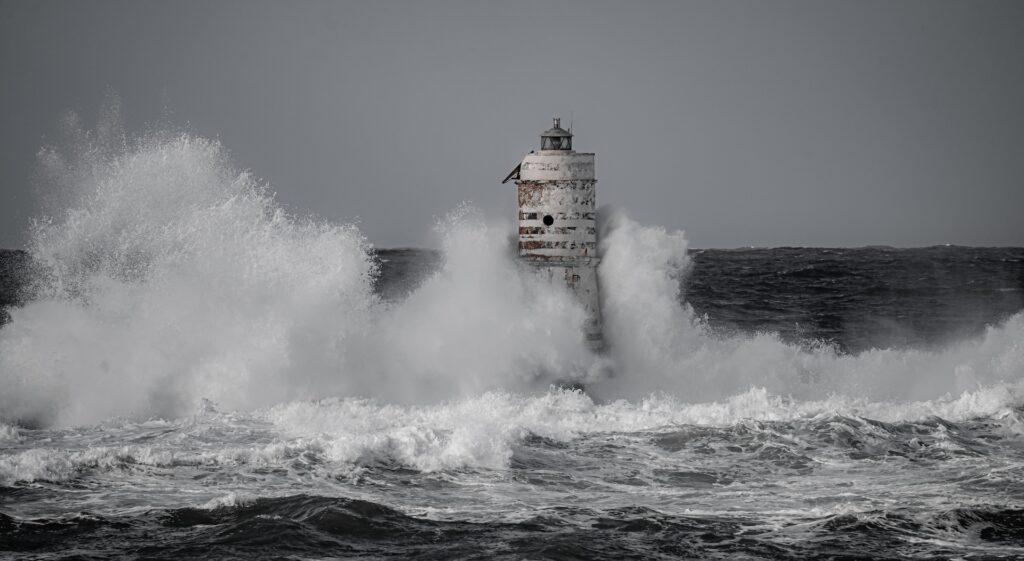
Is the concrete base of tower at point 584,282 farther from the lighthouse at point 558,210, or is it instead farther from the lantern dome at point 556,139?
the lantern dome at point 556,139

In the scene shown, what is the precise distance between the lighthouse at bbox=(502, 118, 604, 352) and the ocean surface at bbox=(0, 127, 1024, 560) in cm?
48

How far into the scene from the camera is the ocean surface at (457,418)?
10.5 m

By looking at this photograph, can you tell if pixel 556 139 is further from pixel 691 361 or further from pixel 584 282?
pixel 691 361

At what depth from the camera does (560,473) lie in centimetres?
1309

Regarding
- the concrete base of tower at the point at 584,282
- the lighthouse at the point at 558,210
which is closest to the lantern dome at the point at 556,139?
the lighthouse at the point at 558,210

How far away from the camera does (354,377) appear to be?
17859mm

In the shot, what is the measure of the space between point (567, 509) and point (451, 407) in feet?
18.2

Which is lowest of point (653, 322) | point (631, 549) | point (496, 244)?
point (631, 549)

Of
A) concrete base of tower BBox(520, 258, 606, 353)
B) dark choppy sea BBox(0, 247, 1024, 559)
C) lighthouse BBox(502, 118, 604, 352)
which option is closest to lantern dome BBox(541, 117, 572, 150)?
lighthouse BBox(502, 118, 604, 352)

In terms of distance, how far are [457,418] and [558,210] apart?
4372 millimetres

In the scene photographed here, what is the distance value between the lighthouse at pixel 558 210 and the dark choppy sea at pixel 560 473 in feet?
7.58

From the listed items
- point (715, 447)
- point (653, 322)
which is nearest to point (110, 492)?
point (715, 447)

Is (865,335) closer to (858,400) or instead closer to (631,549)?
(858,400)

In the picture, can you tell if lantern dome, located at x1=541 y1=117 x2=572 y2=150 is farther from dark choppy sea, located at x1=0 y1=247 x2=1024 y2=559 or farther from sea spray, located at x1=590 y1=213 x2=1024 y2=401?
dark choppy sea, located at x1=0 y1=247 x2=1024 y2=559
